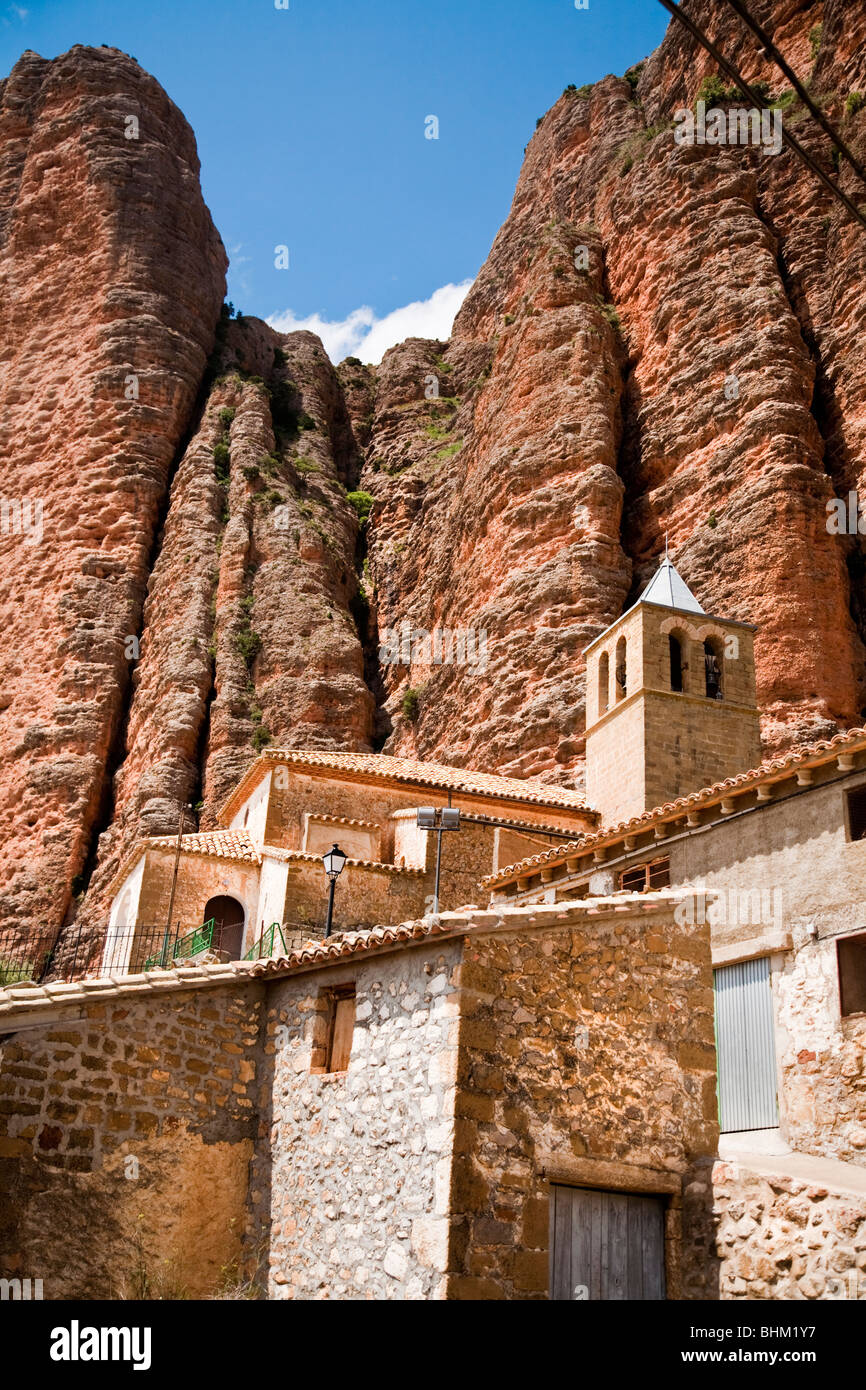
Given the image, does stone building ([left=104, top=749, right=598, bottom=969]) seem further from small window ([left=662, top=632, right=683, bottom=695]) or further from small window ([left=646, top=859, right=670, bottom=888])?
small window ([left=646, top=859, right=670, bottom=888])

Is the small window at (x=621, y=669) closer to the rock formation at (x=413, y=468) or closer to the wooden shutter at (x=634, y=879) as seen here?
the rock formation at (x=413, y=468)

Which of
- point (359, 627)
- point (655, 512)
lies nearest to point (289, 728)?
point (359, 627)

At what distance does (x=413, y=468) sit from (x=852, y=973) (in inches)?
1820

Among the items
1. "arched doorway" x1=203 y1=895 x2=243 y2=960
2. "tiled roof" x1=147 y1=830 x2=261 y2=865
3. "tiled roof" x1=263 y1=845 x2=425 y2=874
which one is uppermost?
"tiled roof" x1=147 y1=830 x2=261 y2=865

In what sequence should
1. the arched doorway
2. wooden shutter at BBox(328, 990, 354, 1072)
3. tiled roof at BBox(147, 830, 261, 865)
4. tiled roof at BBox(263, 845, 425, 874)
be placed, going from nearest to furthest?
wooden shutter at BBox(328, 990, 354, 1072), tiled roof at BBox(263, 845, 425, 874), tiled roof at BBox(147, 830, 261, 865), the arched doorway

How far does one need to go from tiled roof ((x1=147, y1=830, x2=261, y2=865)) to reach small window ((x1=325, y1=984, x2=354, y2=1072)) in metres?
13.5

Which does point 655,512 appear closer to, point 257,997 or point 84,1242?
point 257,997

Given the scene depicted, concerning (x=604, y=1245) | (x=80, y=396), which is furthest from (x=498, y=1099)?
(x=80, y=396)

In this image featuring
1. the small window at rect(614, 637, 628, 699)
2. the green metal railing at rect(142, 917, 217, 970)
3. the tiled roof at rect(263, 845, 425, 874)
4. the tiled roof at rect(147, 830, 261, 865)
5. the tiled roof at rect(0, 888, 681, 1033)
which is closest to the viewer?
the tiled roof at rect(0, 888, 681, 1033)

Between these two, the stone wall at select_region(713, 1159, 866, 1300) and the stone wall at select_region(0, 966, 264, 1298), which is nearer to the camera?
the stone wall at select_region(713, 1159, 866, 1300)

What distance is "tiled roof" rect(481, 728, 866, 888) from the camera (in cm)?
1492

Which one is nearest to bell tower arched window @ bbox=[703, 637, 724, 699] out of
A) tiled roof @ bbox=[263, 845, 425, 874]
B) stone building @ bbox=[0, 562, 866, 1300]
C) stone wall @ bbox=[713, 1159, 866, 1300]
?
tiled roof @ bbox=[263, 845, 425, 874]

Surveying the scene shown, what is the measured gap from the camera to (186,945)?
976 inches

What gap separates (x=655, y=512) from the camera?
1574 inches
